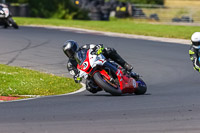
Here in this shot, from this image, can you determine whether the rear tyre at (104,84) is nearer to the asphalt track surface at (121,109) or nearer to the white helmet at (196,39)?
the asphalt track surface at (121,109)

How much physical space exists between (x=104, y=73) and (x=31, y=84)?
2.80 m

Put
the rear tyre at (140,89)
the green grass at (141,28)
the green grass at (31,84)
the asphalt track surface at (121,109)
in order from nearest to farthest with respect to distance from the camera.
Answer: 1. the asphalt track surface at (121,109)
2. the rear tyre at (140,89)
3. the green grass at (31,84)
4. the green grass at (141,28)

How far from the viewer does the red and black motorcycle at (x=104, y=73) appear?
39.1 ft

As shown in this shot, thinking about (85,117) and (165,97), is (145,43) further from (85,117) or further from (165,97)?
(85,117)

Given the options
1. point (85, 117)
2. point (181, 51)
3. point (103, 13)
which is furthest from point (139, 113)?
point (103, 13)

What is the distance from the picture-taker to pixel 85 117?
8531 mm

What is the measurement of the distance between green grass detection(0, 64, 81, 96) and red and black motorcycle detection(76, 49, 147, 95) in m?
1.58

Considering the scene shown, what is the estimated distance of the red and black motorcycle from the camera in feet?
39.1

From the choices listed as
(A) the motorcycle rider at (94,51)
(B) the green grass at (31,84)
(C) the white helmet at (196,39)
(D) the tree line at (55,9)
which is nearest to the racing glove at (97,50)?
(A) the motorcycle rider at (94,51)

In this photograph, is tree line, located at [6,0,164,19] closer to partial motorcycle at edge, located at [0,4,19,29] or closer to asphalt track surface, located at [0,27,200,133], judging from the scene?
partial motorcycle at edge, located at [0,4,19,29]


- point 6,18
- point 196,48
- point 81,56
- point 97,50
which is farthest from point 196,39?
point 6,18

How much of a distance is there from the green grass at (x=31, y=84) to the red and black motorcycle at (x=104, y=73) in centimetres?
158

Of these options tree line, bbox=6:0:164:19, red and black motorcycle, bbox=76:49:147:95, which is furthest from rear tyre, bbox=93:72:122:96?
tree line, bbox=6:0:164:19

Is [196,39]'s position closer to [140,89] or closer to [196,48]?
Result: [196,48]
